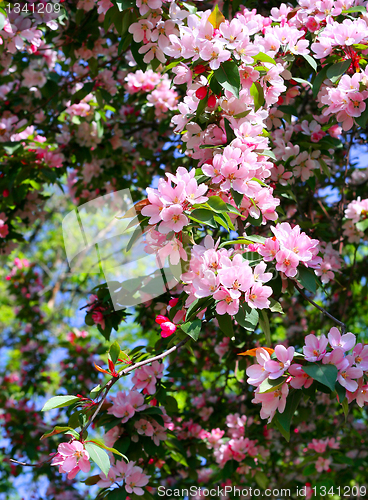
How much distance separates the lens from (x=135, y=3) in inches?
72.0

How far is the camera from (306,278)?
4.51 ft

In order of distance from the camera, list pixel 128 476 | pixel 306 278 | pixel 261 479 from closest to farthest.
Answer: pixel 306 278
pixel 128 476
pixel 261 479

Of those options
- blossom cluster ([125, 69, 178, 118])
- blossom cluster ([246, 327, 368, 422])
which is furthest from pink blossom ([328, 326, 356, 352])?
blossom cluster ([125, 69, 178, 118])

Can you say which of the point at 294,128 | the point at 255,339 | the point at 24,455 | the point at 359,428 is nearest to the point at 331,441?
the point at 255,339

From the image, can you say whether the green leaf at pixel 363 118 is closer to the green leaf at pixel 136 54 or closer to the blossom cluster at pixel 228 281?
the blossom cluster at pixel 228 281

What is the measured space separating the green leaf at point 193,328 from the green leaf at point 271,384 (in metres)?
0.21

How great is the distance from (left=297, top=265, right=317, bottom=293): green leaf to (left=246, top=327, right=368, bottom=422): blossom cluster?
19 centimetres

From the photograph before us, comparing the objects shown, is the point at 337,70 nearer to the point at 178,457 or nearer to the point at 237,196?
the point at 237,196

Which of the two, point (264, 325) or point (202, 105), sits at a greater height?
point (202, 105)

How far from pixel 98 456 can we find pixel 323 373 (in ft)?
1.90

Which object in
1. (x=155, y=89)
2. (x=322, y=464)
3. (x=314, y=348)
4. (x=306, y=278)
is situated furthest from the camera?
(x=155, y=89)

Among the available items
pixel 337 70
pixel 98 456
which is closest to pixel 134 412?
pixel 98 456

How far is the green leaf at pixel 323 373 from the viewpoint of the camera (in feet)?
3.35

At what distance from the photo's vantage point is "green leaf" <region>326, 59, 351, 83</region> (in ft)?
5.41
